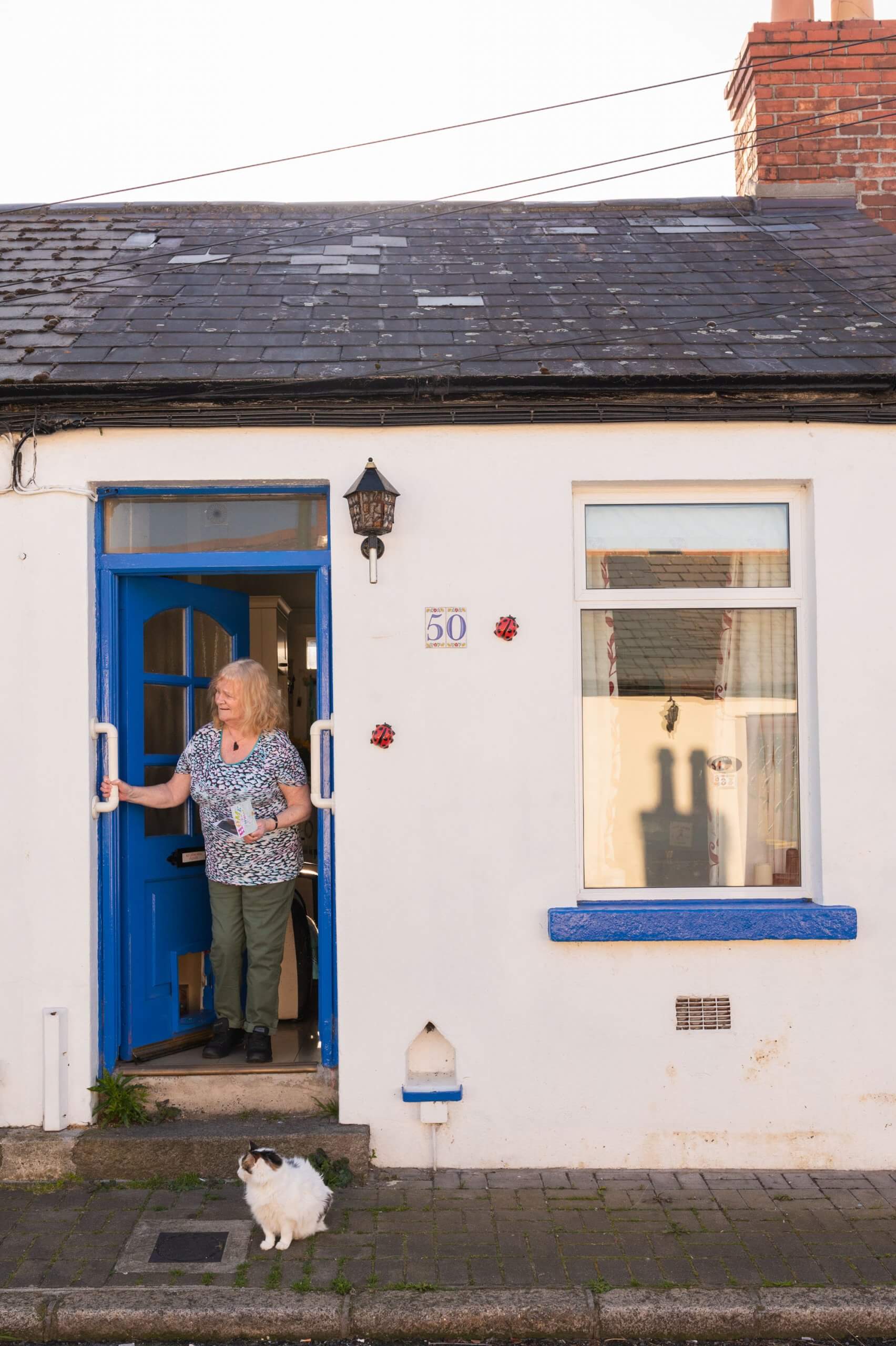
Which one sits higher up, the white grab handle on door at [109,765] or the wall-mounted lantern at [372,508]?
the wall-mounted lantern at [372,508]

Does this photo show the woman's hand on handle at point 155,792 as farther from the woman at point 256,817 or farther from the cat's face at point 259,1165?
the cat's face at point 259,1165

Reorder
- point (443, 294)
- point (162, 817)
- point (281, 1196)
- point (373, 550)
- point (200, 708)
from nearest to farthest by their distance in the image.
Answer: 1. point (281, 1196)
2. point (373, 550)
3. point (162, 817)
4. point (443, 294)
5. point (200, 708)

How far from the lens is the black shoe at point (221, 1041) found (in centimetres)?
559

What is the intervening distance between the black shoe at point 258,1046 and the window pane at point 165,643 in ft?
6.35

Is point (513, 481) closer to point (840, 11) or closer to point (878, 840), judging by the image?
point (878, 840)

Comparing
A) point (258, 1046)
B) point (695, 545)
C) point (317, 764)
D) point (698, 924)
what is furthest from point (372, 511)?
point (258, 1046)

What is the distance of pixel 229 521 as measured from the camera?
18.1ft

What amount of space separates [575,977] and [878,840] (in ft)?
5.23

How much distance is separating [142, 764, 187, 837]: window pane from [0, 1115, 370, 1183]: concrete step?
1.48 m

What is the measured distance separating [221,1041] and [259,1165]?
1.46 meters

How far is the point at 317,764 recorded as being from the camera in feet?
17.9

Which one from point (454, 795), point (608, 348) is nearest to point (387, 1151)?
point (454, 795)

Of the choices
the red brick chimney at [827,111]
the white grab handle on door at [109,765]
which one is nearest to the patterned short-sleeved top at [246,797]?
the white grab handle on door at [109,765]

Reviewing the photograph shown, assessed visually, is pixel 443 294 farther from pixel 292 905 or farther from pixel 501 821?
pixel 292 905
